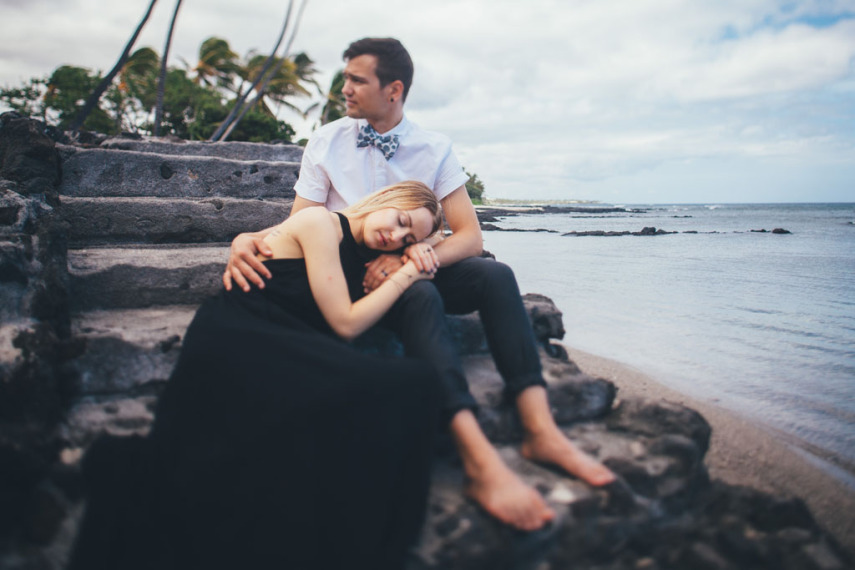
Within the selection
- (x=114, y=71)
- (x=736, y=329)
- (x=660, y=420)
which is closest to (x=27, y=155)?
(x=660, y=420)

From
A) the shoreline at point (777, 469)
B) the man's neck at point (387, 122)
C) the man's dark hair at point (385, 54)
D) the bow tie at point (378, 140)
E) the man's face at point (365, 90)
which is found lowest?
the shoreline at point (777, 469)

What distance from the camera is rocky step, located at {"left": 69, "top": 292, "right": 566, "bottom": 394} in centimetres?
205

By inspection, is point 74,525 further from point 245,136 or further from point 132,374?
point 245,136

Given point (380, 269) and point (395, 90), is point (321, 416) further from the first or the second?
point (395, 90)

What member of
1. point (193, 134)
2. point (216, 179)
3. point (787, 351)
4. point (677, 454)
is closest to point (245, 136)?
point (193, 134)

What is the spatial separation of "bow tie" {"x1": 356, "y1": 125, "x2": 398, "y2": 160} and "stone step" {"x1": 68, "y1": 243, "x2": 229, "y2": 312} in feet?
3.10

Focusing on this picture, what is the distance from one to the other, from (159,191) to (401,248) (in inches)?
97.6

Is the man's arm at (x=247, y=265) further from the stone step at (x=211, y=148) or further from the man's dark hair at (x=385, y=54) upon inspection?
the stone step at (x=211, y=148)

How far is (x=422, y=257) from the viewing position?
2.05 metres

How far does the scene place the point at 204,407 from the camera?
154 centimetres

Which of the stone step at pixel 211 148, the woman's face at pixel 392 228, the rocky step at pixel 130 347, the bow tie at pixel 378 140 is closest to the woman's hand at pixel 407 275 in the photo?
the woman's face at pixel 392 228

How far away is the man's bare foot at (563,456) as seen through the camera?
168cm

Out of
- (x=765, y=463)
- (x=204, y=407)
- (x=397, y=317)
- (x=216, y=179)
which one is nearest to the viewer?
(x=204, y=407)

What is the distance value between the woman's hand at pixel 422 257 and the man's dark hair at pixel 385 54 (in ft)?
Result: 3.26
